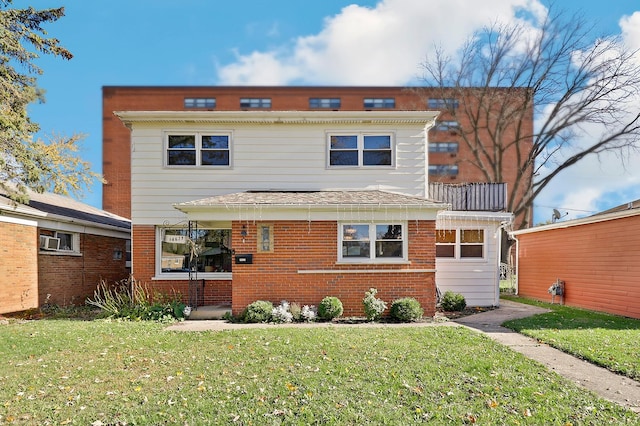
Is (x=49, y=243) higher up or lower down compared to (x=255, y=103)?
lower down

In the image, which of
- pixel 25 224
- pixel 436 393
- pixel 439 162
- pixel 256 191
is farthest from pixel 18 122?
pixel 439 162

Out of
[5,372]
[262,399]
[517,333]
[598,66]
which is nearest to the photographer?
[262,399]

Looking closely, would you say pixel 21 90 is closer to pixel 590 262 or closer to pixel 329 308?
pixel 329 308

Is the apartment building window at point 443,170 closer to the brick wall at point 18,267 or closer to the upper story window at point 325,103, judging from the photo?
the upper story window at point 325,103

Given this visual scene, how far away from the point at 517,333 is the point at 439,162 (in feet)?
113

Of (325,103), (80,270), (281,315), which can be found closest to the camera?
(281,315)

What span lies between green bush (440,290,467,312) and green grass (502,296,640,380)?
1923mm

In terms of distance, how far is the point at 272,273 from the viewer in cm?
1139

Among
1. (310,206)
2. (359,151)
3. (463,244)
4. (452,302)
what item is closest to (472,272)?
(463,244)

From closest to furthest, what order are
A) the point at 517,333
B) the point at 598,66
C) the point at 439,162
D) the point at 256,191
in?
the point at 517,333
the point at 256,191
the point at 598,66
the point at 439,162

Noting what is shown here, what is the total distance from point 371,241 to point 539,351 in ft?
16.1

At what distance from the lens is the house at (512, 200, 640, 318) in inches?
481

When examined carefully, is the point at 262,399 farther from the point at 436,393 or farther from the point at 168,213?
the point at 168,213

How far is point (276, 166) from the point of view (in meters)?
13.3
